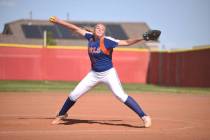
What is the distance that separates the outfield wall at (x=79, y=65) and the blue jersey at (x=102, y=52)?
57.3ft

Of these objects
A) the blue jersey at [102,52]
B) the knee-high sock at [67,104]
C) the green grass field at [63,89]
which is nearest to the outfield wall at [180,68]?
the green grass field at [63,89]

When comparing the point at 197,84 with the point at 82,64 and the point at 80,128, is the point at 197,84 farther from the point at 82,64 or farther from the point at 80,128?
the point at 80,128

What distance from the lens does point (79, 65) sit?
93.3ft

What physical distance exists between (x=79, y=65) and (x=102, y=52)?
20211mm

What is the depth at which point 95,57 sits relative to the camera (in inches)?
329

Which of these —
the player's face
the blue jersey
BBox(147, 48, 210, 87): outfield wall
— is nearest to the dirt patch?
the blue jersey

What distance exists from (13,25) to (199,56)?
32870 mm

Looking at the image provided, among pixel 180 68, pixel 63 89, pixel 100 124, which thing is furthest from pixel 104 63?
pixel 180 68

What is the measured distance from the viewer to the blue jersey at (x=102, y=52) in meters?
8.29

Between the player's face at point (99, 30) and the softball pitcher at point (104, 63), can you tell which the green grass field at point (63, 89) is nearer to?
the softball pitcher at point (104, 63)

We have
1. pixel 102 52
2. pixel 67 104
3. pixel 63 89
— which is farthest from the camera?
pixel 63 89

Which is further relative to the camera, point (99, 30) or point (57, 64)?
point (57, 64)

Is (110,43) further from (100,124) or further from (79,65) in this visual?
(79,65)

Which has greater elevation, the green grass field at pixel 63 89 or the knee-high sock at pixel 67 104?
the knee-high sock at pixel 67 104
